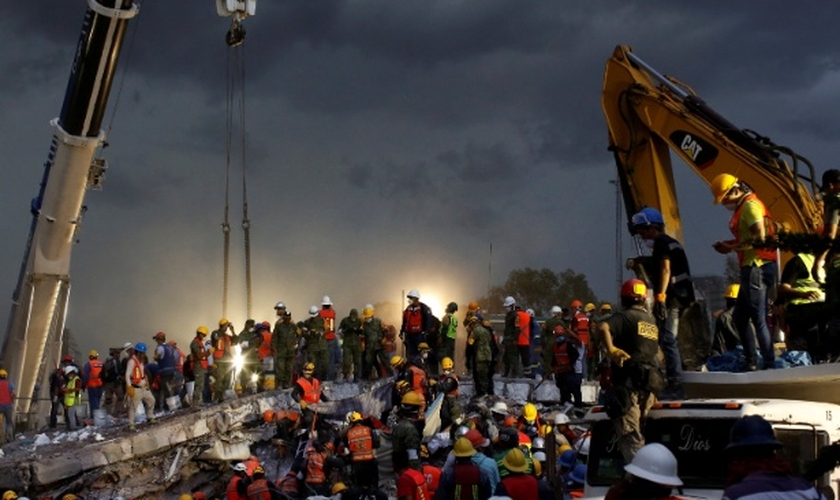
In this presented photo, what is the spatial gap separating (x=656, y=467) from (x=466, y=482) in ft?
13.7

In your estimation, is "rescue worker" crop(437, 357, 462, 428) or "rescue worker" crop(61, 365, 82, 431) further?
"rescue worker" crop(61, 365, 82, 431)

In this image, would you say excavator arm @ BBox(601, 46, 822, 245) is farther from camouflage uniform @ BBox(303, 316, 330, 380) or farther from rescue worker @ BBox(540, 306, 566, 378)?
camouflage uniform @ BBox(303, 316, 330, 380)

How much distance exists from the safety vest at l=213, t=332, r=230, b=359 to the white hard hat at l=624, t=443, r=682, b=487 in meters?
17.6

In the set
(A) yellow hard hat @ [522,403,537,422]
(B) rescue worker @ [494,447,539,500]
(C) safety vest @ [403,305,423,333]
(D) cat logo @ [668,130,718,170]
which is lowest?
(B) rescue worker @ [494,447,539,500]

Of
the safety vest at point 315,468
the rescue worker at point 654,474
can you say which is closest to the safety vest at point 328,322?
the safety vest at point 315,468

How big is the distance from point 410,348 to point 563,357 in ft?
11.7

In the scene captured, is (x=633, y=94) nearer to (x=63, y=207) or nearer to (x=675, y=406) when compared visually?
(x=675, y=406)

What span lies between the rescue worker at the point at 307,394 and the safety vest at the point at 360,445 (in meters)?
4.34

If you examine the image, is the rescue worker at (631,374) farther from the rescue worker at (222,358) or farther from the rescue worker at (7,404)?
the rescue worker at (7,404)

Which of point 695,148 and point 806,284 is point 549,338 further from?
point 806,284

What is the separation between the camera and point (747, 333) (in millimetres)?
9789

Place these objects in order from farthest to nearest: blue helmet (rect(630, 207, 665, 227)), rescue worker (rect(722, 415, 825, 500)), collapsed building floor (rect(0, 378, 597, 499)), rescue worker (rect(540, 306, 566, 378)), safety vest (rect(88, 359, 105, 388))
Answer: safety vest (rect(88, 359, 105, 388))
rescue worker (rect(540, 306, 566, 378))
collapsed building floor (rect(0, 378, 597, 499))
blue helmet (rect(630, 207, 665, 227))
rescue worker (rect(722, 415, 825, 500))

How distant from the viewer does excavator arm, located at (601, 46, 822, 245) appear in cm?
1365

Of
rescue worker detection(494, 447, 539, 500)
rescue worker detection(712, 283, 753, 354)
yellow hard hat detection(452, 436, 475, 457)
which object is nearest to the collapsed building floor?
rescue worker detection(712, 283, 753, 354)
